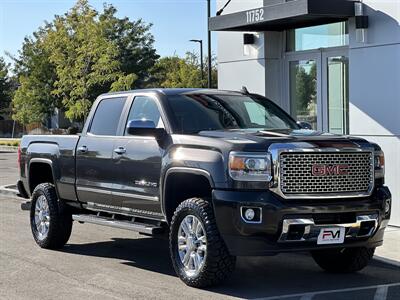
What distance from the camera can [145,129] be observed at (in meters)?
7.16

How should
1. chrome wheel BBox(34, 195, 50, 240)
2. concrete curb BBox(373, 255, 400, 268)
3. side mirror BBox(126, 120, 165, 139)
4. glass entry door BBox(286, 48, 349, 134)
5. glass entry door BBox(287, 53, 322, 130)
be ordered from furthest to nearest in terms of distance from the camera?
1. glass entry door BBox(287, 53, 322, 130)
2. glass entry door BBox(286, 48, 349, 134)
3. chrome wheel BBox(34, 195, 50, 240)
4. concrete curb BBox(373, 255, 400, 268)
5. side mirror BBox(126, 120, 165, 139)

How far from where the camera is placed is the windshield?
735cm

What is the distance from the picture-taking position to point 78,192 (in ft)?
27.8

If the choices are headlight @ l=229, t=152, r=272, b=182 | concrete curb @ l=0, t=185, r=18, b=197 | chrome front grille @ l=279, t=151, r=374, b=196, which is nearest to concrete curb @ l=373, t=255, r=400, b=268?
chrome front grille @ l=279, t=151, r=374, b=196

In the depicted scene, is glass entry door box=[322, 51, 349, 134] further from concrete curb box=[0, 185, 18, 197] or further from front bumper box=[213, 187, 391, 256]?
concrete curb box=[0, 185, 18, 197]

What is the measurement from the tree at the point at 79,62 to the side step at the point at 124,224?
454 inches

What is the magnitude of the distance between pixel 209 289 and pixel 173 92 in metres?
2.38

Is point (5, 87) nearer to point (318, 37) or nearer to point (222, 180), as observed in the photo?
point (318, 37)

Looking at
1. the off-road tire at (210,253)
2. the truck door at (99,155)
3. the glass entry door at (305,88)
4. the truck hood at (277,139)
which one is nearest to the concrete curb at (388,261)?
the truck hood at (277,139)

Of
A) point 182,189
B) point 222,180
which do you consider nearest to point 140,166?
point 182,189

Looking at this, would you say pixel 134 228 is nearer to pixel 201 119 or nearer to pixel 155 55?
pixel 201 119

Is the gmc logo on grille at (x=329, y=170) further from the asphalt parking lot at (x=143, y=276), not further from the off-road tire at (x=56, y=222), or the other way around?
the off-road tire at (x=56, y=222)

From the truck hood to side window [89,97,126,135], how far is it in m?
1.59

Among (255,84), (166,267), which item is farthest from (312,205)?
(255,84)
